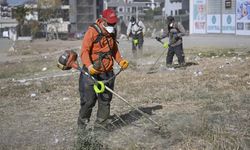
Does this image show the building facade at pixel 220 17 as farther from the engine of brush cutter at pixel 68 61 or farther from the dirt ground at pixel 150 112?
the engine of brush cutter at pixel 68 61

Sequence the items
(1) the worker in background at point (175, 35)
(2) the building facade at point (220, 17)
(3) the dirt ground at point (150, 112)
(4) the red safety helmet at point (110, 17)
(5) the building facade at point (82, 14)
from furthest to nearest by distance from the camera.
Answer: (5) the building facade at point (82, 14)
(2) the building facade at point (220, 17)
(1) the worker in background at point (175, 35)
(4) the red safety helmet at point (110, 17)
(3) the dirt ground at point (150, 112)

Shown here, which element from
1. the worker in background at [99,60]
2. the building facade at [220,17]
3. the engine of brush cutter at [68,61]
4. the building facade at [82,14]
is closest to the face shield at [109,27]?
the worker in background at [99,60]

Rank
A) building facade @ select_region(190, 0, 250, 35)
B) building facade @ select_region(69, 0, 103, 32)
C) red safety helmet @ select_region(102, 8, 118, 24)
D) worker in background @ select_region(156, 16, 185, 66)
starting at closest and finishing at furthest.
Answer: red safety helmet @ select_region(102, 8, 118, 24), worker in background @ select_region(156, 16, 185, 66), building facade @ select_region(190, 0, 250, 35), building facade @ select_region(69, 0, 103, 32)

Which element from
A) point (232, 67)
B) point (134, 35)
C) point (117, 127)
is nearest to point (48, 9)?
point (134, 35)

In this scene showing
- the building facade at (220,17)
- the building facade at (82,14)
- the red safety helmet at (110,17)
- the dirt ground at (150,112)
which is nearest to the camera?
the dirt ground at (150,112)

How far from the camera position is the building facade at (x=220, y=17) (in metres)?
39.5

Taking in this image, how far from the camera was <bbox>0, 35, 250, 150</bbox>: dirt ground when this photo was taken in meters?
6.14

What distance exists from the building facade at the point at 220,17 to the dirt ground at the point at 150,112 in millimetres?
26707

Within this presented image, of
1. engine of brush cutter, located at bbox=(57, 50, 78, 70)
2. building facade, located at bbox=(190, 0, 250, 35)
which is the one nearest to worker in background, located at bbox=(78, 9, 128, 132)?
engine of brush cutter, located at bbox=(57, 50, 78, 70)

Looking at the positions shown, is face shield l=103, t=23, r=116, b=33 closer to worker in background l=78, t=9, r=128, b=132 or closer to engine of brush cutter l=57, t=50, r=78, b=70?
worker in background l=78, t=9, r=128, b=132

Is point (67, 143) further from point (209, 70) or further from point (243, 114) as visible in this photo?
point (209, 70)

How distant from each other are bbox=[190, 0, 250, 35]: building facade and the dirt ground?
Answer: 1051 inches

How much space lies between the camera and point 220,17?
41.8m

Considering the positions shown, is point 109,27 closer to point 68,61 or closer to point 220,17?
point 68,61
